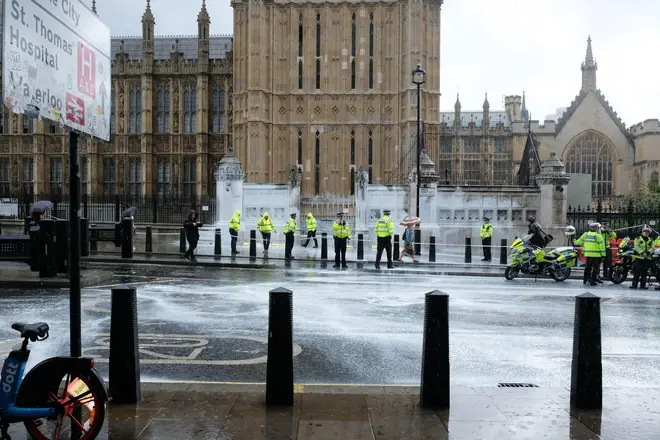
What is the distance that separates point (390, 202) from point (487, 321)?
17483 mm

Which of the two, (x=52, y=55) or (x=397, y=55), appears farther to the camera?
(x=397, y=55)

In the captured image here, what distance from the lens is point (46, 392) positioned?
4238 millimetres

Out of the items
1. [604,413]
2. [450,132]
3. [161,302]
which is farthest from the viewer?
[450,132]

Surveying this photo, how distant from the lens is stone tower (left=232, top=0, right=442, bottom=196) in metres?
38.6

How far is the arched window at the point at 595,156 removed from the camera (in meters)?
57.0

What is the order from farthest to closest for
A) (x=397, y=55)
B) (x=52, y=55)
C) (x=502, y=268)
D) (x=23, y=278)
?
1. (x=397, y=55)
2. (x=502, y=268)
3. (x=23, y=278)
4. (x=52, y=55)

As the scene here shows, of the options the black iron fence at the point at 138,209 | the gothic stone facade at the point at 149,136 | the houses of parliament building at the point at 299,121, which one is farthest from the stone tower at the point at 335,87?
the gothic stone facade at the point at 149,136

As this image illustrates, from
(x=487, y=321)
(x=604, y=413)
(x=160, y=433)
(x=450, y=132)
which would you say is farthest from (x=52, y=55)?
(x=450, y=132)

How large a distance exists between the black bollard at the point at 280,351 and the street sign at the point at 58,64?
181 cm

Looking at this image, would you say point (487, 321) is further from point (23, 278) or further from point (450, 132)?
point (450, 132)

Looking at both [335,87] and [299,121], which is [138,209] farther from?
[335,87]

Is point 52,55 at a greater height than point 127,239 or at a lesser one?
greater

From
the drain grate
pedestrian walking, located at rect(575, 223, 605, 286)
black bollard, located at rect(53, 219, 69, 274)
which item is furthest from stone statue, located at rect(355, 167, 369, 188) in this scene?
the drain grate

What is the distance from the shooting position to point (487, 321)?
9742 millimetres
